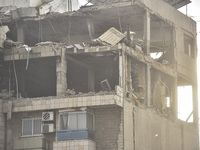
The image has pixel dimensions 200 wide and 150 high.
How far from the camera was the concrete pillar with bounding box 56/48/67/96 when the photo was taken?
40500mm

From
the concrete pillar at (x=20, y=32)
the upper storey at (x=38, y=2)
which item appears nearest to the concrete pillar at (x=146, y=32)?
the upper storey at (x=38, y=2)

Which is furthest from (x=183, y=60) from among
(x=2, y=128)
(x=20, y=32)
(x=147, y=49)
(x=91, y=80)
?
(x=2, y=128)

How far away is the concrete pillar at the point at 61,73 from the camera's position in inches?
1594

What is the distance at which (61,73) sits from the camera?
40.7 meters

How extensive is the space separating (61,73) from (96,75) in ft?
18.3

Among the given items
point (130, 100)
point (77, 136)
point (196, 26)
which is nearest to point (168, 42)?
point (196, 26)

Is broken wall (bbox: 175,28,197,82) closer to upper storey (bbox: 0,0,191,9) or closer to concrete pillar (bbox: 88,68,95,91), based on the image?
upper storey (bbox: 0,0,191,9)

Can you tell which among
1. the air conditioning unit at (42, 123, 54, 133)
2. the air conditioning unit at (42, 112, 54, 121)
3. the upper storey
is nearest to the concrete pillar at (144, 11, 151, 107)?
the upper storey

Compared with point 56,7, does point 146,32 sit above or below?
below

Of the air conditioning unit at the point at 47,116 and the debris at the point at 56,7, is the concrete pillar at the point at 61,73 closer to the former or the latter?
the air conditioning unit at the point at 47,116

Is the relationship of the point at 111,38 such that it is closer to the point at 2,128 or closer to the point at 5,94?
the point at 5,94

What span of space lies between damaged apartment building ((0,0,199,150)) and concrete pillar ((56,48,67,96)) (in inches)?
2.3

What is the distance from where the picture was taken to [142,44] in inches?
1754

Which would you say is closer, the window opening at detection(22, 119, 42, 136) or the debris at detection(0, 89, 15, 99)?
the window opening at detection(22, 119, 42, 136)
